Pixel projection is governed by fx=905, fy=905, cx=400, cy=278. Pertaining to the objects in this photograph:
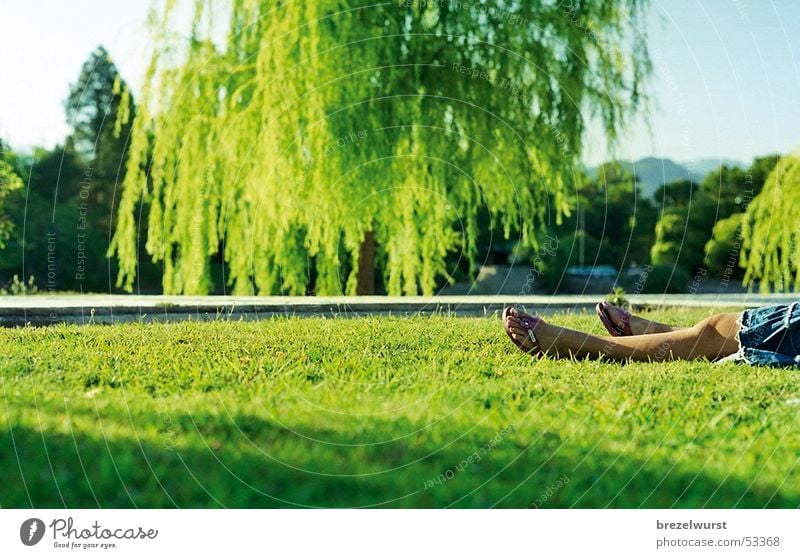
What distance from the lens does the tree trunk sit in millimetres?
11195

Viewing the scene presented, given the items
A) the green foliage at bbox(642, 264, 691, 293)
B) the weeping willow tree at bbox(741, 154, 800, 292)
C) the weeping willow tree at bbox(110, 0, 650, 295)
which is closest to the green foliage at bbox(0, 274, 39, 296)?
the weeping willow tree at bbox(110, 0, 650, 295)

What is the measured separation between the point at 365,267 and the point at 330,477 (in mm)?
8865

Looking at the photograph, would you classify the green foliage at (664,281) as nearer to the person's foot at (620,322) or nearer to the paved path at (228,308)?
the paved path at (228,308)

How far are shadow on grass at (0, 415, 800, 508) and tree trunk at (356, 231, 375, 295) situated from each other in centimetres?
851

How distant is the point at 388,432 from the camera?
111 inches

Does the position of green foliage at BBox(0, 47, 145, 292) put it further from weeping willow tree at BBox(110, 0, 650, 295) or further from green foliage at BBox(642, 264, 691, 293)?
green foliage at BBox(642, 264, 691, 293)

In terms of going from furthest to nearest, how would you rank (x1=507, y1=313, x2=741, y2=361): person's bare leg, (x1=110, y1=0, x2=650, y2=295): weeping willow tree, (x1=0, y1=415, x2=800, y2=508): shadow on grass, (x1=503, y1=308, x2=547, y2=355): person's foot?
1. (x1=110, y1=0, x2=650, y2=295): weeping willow tree
2. (x1=503, y1=308, x2=547, y2=355): person's foot
3. (x1=507, y1=313, x2=741, y2=361): person's bare leg
4. (x1=0, y1=415, x2=800, y2=508): shadow on grass

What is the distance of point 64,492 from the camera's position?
7.70 feet

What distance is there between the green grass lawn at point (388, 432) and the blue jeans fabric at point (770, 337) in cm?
17

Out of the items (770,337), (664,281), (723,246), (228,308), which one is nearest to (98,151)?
(664,281)
